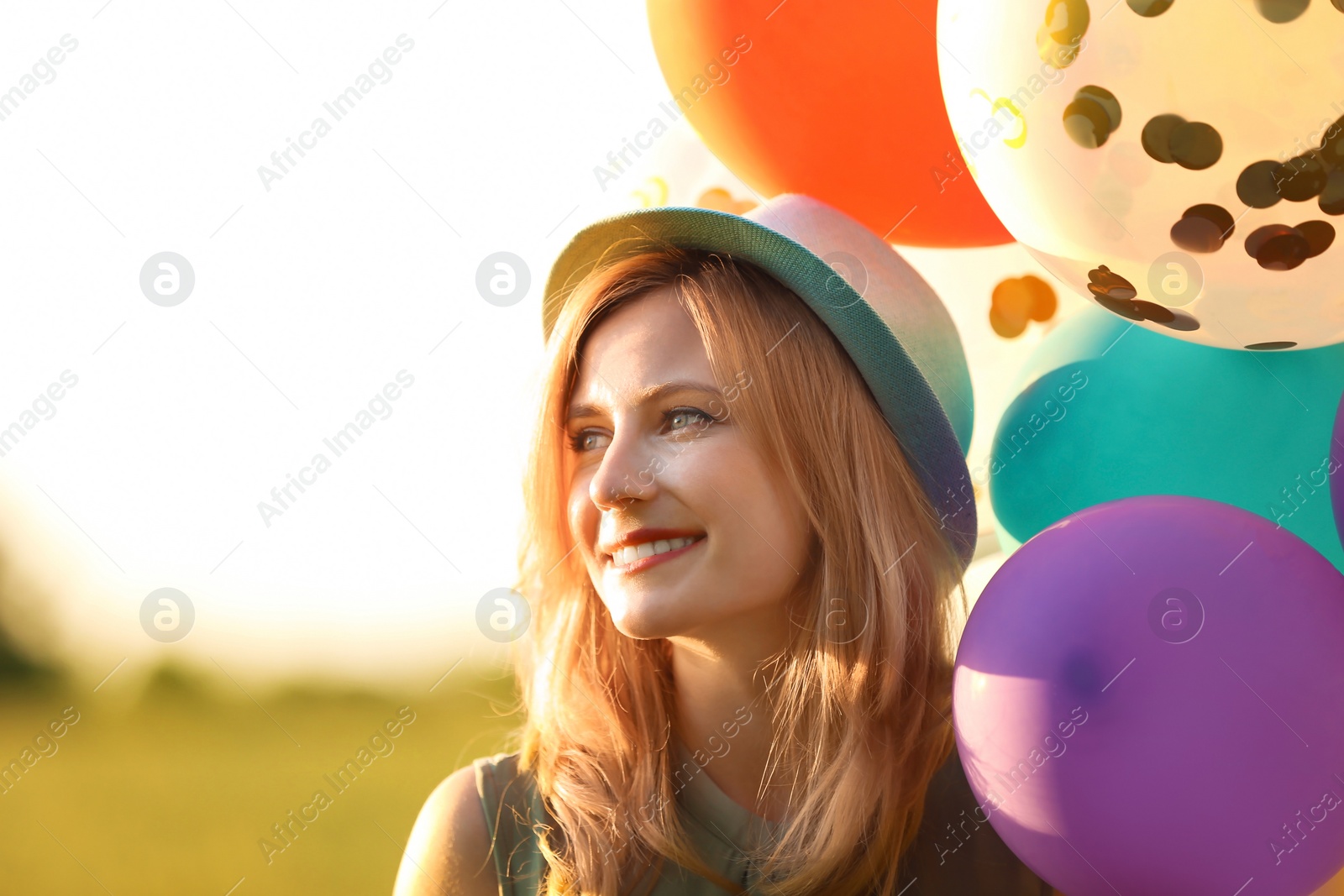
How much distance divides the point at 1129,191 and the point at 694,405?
0.66m

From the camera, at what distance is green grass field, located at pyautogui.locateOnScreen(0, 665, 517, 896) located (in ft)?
12.2

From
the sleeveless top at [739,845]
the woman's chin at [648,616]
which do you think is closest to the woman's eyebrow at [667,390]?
the woman's chin at [648,616]

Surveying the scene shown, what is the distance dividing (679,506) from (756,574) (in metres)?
0.16

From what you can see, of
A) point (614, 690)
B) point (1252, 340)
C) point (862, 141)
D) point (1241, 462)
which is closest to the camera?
point (1252, 340)

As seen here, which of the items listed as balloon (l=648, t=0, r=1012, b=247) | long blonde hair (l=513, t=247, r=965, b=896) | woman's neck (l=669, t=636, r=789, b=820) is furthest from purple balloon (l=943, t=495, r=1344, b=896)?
balloon (l=648, t=0, r=1012, b=247)

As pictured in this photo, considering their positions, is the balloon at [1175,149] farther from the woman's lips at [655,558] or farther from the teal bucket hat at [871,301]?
the woman's lips at [655,558]

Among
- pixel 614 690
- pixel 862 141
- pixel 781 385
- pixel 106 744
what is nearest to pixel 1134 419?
pixel 781 385

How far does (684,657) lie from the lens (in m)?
1.64

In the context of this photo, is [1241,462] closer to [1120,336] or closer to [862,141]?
[1120,336]

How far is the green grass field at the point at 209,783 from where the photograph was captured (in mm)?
3715

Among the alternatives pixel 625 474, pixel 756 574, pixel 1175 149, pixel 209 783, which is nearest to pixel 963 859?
pixel 756 574

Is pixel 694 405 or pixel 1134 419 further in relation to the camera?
pixel 694 405

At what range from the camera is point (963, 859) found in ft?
5.16

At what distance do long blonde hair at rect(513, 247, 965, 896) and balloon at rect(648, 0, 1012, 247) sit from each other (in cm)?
23
